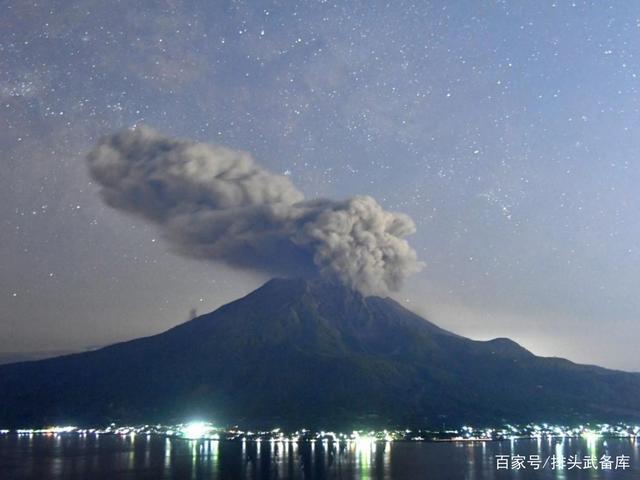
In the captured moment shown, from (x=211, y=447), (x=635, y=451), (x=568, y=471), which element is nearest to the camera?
(x=568, y=471)

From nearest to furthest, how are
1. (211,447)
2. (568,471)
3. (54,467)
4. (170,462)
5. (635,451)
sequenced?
(568,471), (54,467), (170,462), (635,451), (211,447)

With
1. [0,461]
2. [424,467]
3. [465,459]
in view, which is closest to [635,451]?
[465,459]

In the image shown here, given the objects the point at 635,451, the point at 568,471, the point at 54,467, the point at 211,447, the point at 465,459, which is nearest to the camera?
the point at 568,471

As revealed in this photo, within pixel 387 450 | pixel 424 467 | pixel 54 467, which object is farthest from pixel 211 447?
pixel 424 467

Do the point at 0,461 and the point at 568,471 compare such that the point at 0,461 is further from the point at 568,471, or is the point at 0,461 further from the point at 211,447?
the point at 568,471

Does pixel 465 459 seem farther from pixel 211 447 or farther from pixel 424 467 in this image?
pixel 211 447

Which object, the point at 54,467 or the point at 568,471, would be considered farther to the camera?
the point at 54,467
